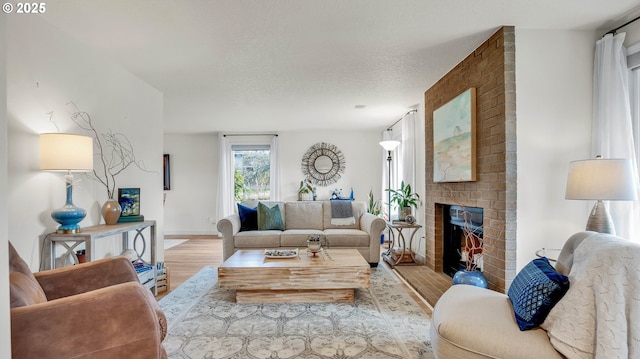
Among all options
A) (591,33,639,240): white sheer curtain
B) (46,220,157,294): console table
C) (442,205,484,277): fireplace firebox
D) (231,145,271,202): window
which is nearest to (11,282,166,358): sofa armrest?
(46,220,157,294): console table

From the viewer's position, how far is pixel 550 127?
95.5 inches

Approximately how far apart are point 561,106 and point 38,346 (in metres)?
3.41

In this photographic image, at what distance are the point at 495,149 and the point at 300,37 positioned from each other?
5.91 feet

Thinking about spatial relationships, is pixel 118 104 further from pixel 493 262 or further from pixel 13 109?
pixel 493 262

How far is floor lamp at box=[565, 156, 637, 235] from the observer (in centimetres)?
185

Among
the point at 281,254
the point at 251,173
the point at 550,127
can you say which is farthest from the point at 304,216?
the point at 550,127

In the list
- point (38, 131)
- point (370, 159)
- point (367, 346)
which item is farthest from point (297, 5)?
point (370, 159)

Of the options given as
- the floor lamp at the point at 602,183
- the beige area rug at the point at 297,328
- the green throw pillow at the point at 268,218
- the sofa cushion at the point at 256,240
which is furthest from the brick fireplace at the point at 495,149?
the green throw pillow at the point at 268,218

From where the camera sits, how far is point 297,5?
80.4 inches

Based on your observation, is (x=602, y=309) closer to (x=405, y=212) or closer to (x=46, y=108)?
(x=405, y=212)

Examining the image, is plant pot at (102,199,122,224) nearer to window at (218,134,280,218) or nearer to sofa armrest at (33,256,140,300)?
sofa armrest at (33,256,140,300)

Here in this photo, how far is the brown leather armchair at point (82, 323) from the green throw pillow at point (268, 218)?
299 centimetres

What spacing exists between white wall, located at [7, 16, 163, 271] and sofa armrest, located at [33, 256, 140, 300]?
0.57 metres

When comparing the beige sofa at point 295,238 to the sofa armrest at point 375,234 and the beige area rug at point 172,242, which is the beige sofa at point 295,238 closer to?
the sofa armrest at point 375,234
